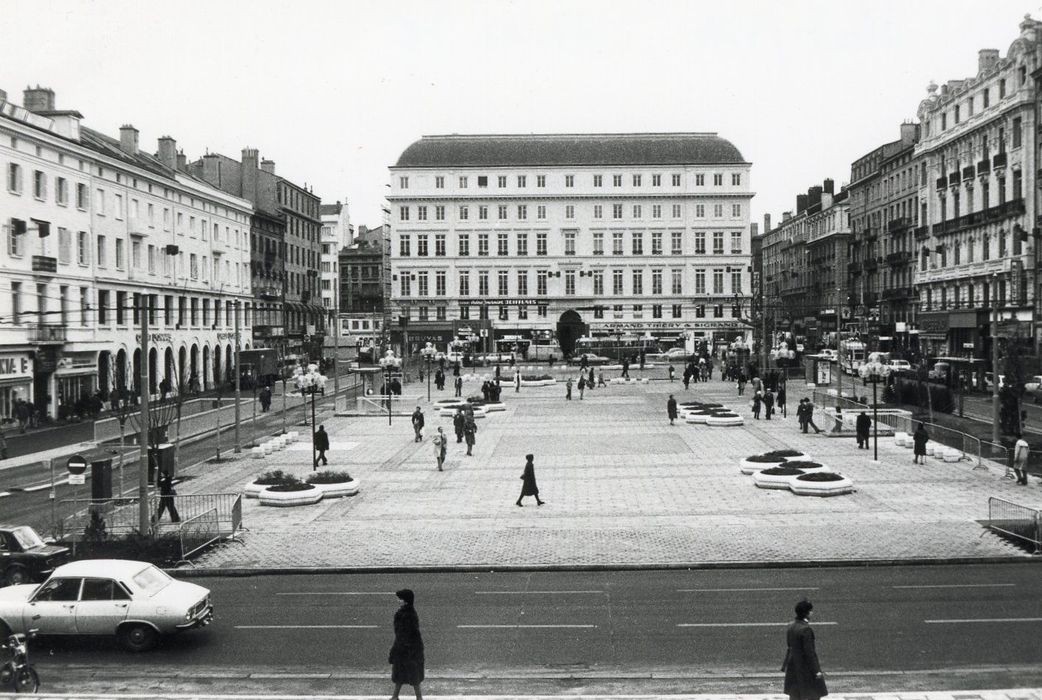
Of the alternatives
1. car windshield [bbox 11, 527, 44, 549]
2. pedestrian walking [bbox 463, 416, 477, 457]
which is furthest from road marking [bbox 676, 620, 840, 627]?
pedestrian walking [bbox 463, 416, 477, 457]

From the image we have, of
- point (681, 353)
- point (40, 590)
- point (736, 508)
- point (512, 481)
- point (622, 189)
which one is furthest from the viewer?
point (622, 189)

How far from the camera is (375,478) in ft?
105

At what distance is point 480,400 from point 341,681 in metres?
40.8

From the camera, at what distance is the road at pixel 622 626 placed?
14.3 metres

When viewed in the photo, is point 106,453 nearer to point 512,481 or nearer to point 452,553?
point 512,481

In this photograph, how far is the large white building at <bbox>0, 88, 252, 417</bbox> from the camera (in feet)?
159

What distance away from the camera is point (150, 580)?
15945mm

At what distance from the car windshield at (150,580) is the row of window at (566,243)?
94.5 m

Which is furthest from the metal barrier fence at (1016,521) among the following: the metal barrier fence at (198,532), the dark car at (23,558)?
the dark car at (23,558)

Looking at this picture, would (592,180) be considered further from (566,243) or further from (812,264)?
(812,264)

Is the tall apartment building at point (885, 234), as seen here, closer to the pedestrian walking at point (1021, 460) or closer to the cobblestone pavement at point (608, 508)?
the cobblestone pavement at point (608, 508)

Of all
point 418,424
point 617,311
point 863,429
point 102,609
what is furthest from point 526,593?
point 617,311

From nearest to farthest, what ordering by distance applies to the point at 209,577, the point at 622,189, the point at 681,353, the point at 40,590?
the point at 40,590, the point at 209,577, the point at 681,353, the point at 622,189

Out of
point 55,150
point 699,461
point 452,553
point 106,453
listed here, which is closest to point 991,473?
point 699,461
